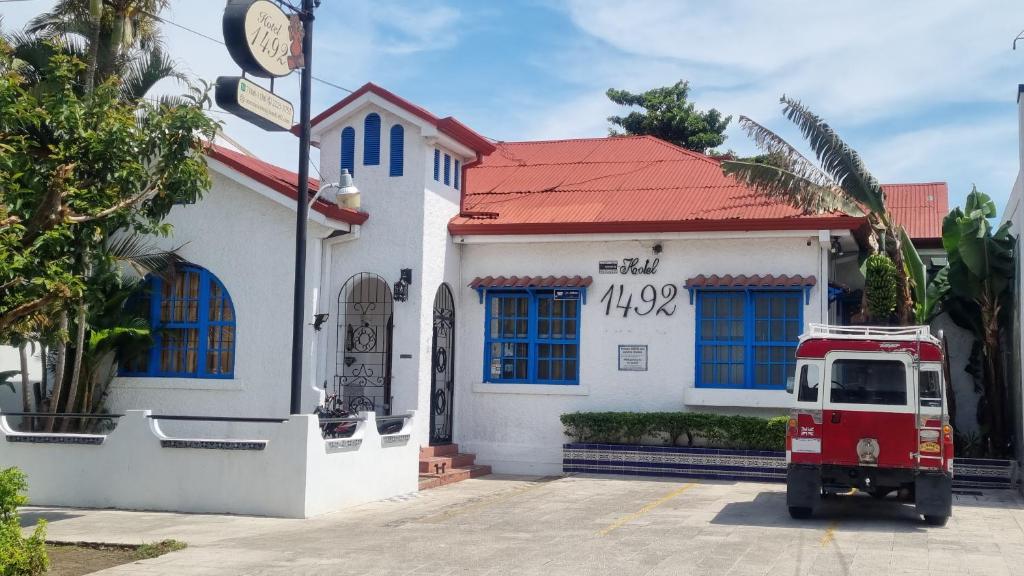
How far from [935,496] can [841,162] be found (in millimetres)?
6769

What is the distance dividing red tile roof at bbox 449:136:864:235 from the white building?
0.06 m

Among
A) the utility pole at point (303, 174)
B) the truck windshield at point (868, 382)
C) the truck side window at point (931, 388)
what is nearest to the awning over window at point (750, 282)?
the truck windshield at point (868, 382)

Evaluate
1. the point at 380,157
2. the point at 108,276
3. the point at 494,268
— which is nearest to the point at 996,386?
the point at 494,268

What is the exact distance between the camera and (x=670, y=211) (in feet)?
56.5

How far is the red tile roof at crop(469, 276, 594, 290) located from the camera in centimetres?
1730

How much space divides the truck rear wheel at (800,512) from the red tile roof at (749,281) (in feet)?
16.0

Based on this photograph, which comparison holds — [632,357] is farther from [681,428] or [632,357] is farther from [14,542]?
[14,542]

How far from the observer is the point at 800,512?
12219mm

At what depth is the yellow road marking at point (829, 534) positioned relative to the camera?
10.7m

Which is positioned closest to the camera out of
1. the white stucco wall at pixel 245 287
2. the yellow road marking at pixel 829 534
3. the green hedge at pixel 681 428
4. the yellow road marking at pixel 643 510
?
the yellow road marking at pixel 829 534

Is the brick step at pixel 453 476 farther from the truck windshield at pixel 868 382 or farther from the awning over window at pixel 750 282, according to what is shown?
the truck windshield at pixel 868 382

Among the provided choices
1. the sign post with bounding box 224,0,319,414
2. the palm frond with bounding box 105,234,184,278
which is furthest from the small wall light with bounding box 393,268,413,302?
the sign post with bounding box 224,0,319,414

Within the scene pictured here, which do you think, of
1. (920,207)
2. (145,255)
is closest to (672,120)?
(920,207)

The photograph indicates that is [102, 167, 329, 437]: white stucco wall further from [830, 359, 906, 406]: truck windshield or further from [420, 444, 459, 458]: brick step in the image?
[830, 359, 906, 406]: truck windshield
